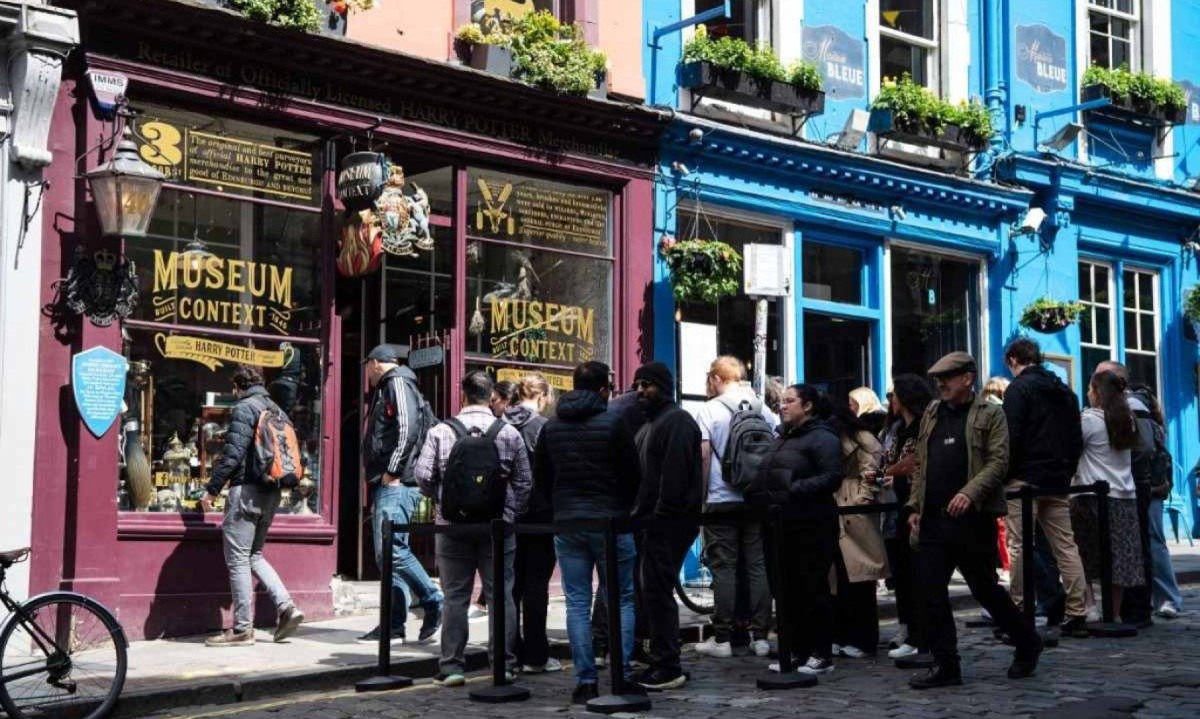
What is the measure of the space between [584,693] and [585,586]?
59 centimetres

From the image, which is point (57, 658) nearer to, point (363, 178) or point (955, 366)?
point (955, 366)

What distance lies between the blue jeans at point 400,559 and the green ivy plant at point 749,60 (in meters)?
6.11

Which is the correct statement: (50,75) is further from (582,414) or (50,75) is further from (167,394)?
(582,414)

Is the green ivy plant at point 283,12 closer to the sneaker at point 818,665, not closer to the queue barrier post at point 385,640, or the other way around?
the queue barrier post at point 385,640

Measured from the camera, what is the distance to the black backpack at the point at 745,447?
10.6 m

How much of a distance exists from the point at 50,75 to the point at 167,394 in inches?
95.2

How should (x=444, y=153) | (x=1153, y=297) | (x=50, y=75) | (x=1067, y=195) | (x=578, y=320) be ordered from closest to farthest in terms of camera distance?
(x=50, y=75), (x=444, y=153), (x=578, y=320), (x=1067, y=195), (x=1153, y=297)

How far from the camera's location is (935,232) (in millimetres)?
17906

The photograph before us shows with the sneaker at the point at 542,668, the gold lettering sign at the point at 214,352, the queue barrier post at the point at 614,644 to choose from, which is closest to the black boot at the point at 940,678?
the queue barrier post at the point at 614,644

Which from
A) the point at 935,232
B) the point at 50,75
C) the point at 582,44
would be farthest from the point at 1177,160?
the point at 50,75

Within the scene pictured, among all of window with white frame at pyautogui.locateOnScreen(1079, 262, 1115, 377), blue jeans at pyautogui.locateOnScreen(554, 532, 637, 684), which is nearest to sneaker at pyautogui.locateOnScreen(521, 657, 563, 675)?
blue jeans at pyautogui.locateOnScreen(554, 532, 637, 684)

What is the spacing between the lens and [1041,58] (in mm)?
19234

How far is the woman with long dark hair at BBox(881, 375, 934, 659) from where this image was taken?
10.2m

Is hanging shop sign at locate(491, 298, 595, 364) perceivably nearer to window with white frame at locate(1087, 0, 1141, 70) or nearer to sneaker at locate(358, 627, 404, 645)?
sneaker at locate(358, 627, 404, 645)
